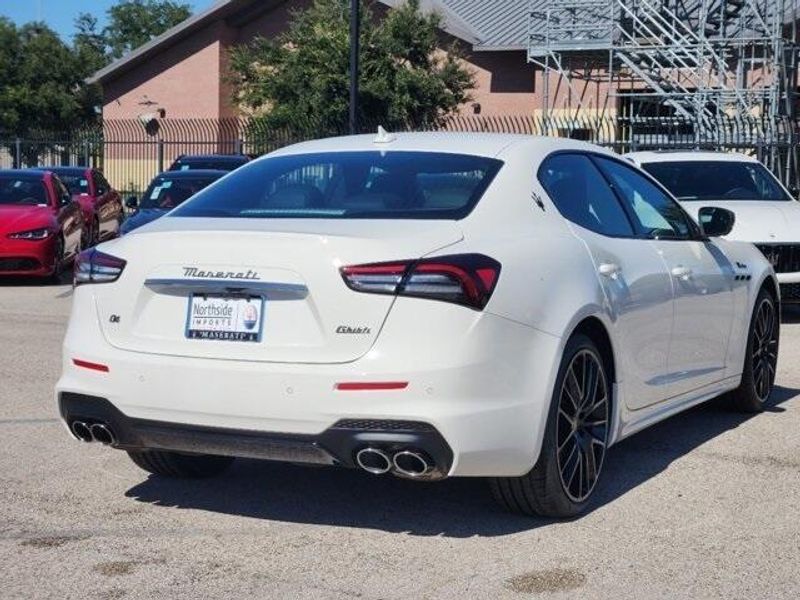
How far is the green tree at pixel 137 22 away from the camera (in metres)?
84.4

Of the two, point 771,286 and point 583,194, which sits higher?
point 583,194

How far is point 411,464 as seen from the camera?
5.39m

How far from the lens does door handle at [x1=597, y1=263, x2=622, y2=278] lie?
Answer: 6.26 meters

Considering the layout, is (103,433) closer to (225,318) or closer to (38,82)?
(225,318)

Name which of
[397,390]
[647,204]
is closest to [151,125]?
[647,204]

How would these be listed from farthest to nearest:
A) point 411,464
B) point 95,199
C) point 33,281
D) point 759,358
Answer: point 95,199
point 33,281
point 759,358
point 411,464

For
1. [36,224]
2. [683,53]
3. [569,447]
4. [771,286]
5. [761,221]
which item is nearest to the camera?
[569,447]

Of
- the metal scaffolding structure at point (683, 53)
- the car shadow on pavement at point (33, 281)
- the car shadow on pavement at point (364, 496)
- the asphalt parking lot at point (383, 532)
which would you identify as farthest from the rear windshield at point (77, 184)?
the car shadow on pavement at point (364, 496)

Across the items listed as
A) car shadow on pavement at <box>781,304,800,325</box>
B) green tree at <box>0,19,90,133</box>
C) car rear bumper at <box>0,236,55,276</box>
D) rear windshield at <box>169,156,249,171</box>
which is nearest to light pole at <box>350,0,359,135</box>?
rear windshield at <box>169,156,249,171</box>

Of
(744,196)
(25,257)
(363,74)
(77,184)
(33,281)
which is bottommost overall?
(33,281)

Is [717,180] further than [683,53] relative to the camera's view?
No

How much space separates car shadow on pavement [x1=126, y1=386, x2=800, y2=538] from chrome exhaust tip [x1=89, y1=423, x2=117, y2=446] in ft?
2.00

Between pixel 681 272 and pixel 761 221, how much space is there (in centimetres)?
671

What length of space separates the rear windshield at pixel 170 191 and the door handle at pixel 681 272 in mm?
10378
